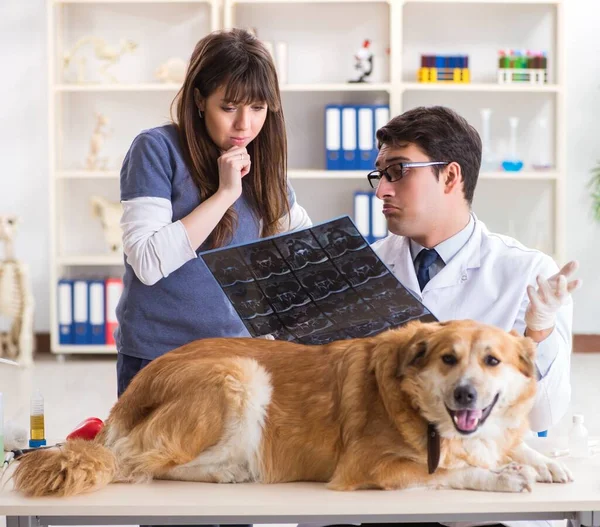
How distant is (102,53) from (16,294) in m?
1.54

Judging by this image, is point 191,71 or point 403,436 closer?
point 403,436

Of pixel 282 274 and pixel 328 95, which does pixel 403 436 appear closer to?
pixel 282 274

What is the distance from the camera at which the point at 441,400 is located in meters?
1.37

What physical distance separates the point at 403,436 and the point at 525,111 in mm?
4853

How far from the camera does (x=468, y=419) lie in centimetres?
136

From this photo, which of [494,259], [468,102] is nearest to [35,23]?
[468,102]

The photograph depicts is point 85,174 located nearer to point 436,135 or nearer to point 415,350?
point 436,135

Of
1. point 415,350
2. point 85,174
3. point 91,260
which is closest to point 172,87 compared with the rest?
Answer: point 85,174

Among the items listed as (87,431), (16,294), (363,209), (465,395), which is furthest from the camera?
(363,209)

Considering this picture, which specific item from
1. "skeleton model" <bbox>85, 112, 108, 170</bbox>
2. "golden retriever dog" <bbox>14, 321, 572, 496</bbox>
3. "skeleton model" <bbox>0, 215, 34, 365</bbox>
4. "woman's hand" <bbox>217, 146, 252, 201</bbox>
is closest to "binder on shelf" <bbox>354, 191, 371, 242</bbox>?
"skeleton model" <bbox>85, 112, 108, 170</bbox>

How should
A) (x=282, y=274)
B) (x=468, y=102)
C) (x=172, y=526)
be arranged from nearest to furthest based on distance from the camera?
(x=172, y=526), (x=282, y=274), (x=468, y=102)

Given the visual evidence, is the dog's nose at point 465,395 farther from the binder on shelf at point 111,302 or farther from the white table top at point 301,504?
the binder on shelf at point 111,302

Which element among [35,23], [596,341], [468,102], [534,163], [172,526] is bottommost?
[596,341]

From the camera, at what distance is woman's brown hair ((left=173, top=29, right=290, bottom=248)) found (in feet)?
6.39
